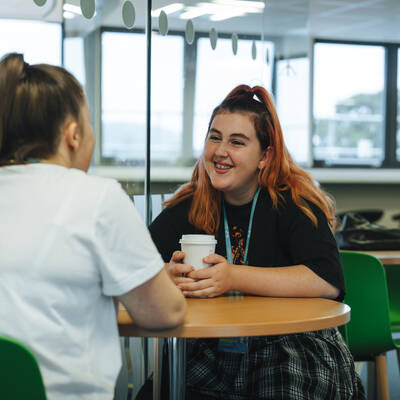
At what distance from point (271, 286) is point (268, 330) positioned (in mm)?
327

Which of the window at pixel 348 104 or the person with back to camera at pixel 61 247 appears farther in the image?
the window at pixel 348 104

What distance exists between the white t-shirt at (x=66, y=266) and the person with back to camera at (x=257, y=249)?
0.45 metres

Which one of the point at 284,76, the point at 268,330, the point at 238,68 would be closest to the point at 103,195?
the point at 268,330

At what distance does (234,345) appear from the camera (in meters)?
1.56

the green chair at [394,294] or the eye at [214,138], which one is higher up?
the eye at [214,138]

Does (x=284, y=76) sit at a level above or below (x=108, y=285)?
above

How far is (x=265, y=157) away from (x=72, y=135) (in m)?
0.91

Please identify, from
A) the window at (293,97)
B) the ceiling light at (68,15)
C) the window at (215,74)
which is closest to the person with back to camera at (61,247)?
the ceiling light at (68,15)

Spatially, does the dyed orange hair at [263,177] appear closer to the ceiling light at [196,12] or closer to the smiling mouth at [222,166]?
the smiling mouth at [222,166]

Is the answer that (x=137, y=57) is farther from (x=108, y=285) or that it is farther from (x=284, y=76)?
(x=284, y=76)

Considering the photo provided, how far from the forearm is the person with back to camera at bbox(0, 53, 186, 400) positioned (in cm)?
42

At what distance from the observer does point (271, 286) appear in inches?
60.7

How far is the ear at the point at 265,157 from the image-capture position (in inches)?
74.2

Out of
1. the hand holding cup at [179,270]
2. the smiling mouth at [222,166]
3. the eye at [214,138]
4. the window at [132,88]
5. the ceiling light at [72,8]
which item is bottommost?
the hand holding cup at [179,270]
